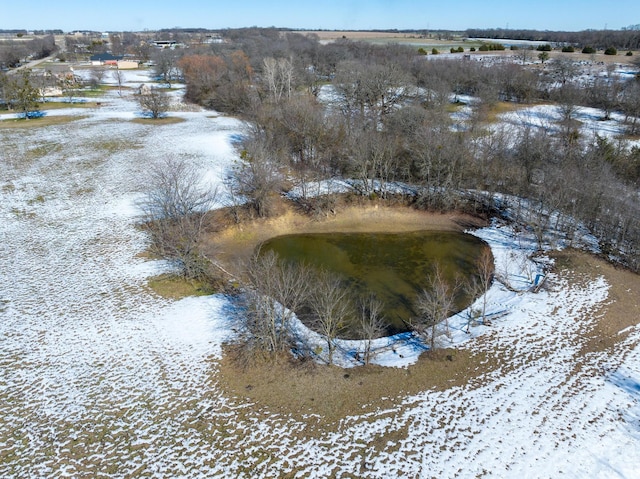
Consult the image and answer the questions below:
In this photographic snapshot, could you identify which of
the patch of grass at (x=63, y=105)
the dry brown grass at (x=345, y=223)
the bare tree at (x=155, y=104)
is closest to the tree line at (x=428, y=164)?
the dry brown grass at (x=345, y=223)

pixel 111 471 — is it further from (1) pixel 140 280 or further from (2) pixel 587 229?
(2) pixel 587 229

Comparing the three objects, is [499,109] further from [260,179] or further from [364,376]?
[364,376]

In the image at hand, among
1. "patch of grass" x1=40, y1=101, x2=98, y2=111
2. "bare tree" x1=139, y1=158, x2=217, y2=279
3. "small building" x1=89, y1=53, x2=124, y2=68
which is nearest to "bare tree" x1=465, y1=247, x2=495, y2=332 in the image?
"bare tree" x1=139, y1=158, x2=217, y2=279

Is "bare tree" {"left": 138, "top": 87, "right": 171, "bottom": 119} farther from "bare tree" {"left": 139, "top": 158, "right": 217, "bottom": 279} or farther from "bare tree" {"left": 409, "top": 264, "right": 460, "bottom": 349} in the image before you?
"bare tree" {"left": 409, "top": 264, "right": 460, "bottom": 349}

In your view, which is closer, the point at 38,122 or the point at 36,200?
the point at 36,200

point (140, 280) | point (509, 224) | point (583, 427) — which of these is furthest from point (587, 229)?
point (140, 280)

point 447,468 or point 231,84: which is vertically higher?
point 231,84

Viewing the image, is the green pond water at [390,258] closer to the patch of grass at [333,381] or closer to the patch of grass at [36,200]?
the patch of grass at [333,381]

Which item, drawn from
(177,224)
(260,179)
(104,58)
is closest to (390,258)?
(260,179)

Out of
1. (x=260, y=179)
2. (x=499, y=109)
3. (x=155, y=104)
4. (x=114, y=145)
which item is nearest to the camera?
(x=260, y=179)
